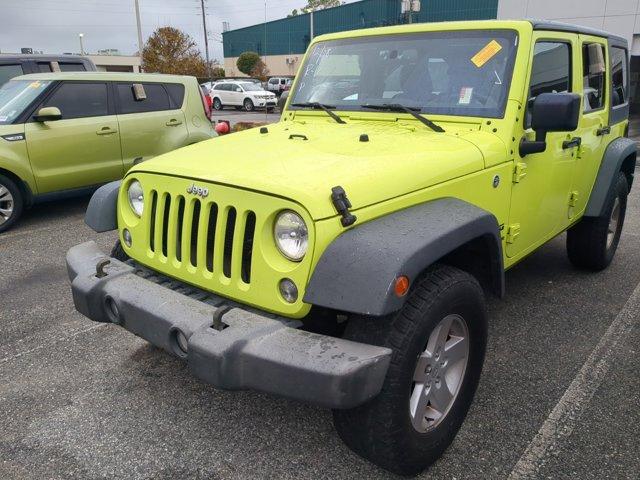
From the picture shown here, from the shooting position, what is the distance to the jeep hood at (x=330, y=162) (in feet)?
7.29

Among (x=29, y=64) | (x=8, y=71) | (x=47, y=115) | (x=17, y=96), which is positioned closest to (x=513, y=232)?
(x=47, y=115)

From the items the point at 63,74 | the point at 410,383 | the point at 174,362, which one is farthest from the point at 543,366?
the point at 63,74

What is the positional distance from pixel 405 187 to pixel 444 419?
1047 mm

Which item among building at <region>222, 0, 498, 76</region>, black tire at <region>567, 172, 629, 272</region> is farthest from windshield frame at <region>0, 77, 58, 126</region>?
building at <region>222, 0, 498, 76</region>

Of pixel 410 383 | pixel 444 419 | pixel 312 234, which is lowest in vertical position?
pixel 444 419

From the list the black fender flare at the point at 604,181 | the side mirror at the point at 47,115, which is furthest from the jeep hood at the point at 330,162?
the side mirror at the point at 47,115

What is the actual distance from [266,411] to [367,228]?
1.25 m

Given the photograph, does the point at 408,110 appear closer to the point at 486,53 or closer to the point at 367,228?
the point at 486,53

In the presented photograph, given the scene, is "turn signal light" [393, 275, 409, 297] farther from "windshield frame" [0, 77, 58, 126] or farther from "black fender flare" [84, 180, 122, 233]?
"windshield frame" [0, 77, 58, 126]

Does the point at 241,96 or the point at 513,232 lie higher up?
the point at 513,232

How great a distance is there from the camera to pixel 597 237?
4445 mm

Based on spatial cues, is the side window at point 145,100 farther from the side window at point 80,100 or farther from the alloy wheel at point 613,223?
the alloy wheel at point 613,223

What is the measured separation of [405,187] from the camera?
2.40 m

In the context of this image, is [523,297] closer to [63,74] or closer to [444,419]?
[444,419]
